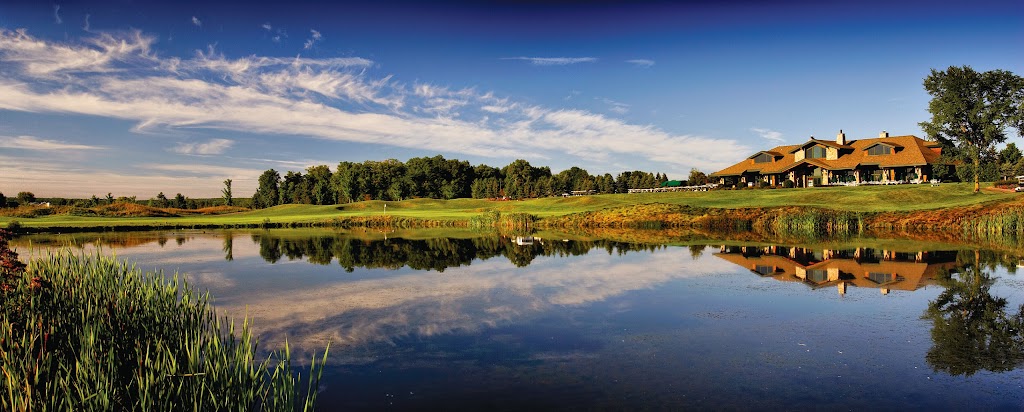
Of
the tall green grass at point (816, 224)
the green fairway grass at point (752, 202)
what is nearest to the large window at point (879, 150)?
the green fairway grass at point (752, 202)

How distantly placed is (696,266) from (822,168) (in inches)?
2605

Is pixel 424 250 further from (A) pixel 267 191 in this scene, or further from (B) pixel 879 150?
(A) pixel 267 191

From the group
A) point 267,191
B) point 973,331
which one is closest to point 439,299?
point 973,331

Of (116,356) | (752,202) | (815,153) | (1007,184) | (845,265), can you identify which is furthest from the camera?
(815,153)

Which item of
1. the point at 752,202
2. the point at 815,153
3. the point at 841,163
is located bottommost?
the point at 752,202

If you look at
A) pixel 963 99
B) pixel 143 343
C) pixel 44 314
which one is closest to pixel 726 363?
pixel 143 343

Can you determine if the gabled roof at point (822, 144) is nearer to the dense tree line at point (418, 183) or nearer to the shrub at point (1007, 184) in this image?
the shrub at point (1007, 184)

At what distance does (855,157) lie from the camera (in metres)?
81.6

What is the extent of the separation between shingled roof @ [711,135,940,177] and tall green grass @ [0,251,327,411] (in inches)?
3344

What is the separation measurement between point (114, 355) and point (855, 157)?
9205cm

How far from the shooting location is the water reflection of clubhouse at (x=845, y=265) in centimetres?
2025

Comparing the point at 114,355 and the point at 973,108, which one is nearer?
the point at 114,355

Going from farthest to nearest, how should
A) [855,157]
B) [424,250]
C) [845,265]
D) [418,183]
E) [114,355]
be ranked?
[418,183]
[855,157]
[424,250]
[845,265]
[114,355]

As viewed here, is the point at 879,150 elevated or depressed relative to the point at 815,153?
depressed
